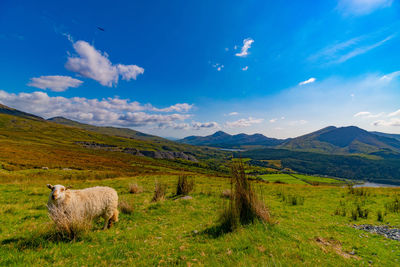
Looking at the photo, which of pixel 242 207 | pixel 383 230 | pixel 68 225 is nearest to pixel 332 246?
pixel 242 207

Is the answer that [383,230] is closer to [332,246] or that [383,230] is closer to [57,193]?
[332,246]

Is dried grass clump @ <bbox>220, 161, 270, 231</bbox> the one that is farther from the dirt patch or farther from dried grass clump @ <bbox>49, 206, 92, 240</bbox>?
dried grass clump @ <bbox>49, 206, 92, 240</bbox>

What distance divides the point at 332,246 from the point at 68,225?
382 inches

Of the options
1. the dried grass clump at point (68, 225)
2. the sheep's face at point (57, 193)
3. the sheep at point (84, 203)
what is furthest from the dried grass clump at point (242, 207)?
the sheep's face at point (57, 193)

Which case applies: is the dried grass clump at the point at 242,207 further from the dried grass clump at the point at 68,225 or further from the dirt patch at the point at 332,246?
the dried grass clump at the point at 68,225

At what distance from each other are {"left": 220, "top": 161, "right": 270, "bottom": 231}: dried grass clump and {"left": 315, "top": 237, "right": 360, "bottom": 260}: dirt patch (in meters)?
1.86

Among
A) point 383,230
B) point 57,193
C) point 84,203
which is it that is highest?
point 57,193

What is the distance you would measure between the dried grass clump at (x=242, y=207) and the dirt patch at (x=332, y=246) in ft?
6.11

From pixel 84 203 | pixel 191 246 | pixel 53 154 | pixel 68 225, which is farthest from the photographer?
pixel 53 154

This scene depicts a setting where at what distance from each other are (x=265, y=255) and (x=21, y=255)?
24.1ft

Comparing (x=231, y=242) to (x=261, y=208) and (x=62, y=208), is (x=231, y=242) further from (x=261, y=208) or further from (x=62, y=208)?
(x=62, y=208)

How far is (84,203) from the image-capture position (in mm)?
7199

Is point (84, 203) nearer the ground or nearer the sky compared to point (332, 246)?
nearer the sky

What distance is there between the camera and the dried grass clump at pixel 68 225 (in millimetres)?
6047
